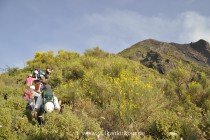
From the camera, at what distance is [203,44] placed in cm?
9181

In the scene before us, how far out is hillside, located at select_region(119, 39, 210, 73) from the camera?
55572 millimetres

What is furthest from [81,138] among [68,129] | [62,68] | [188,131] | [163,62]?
[163,62]

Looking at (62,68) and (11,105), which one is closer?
(11,105)

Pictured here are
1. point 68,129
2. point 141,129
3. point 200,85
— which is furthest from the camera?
point 200,85

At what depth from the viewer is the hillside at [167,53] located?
55.6 m

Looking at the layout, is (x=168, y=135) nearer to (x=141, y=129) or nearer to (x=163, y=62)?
(x=141, y=129)

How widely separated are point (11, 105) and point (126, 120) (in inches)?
207

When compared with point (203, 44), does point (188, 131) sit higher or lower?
lower

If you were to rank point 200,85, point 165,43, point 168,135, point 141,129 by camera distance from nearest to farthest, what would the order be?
point 168,135, point 141,129, point 200,85, point 165,43

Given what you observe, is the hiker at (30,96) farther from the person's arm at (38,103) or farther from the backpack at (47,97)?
the backpack at (47,97)

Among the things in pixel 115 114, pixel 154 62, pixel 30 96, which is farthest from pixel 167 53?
pixel 115 114

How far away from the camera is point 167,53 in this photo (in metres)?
66.0

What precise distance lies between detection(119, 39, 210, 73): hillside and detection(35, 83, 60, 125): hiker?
3726 cm

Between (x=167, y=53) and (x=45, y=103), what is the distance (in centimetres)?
5278
